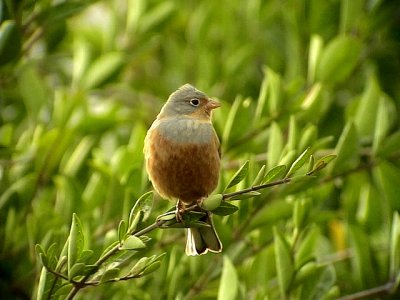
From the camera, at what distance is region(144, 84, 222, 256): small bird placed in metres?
2.71

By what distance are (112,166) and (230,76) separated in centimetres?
135

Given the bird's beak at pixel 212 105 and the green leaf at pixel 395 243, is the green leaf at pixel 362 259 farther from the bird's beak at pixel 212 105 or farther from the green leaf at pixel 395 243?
the bird's beak at pixel 212 105

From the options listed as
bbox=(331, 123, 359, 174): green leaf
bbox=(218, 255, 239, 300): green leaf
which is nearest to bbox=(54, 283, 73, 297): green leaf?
bbox=(218, 255, 239, 300): green leaf

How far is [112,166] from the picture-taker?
364 cm

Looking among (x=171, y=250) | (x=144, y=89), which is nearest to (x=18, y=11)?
(x=171, y=250)

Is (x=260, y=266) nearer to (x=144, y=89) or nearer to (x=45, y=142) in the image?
(x=45, y=142)

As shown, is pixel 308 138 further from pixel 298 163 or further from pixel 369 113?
pixel 298 163

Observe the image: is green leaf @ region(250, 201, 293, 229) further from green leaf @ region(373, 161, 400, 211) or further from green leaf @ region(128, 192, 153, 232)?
green leaf @ region(128, 192, 153, 232)

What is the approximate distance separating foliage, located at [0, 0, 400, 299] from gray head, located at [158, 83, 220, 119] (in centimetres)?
27

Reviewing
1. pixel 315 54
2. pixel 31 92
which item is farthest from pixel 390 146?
pixel 31 92

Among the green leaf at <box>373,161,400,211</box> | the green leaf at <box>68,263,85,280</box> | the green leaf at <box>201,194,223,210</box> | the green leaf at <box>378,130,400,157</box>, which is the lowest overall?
the green leaf at <box>373,161,400,211</box>

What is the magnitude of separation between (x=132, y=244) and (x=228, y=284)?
2.80ft

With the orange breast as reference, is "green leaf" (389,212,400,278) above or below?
below

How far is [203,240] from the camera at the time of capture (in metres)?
2.84
